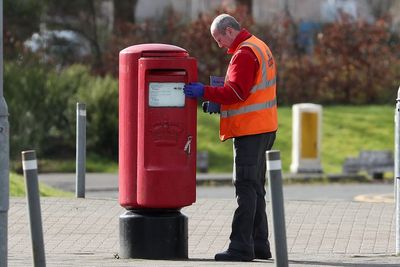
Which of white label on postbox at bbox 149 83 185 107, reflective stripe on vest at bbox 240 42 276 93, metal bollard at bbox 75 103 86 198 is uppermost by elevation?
reflective stripe on vest at bbox 240 42 276 93

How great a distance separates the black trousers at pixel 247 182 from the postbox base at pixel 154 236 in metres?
0.41

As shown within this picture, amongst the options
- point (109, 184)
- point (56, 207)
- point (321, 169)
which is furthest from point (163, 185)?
point (321, 169)

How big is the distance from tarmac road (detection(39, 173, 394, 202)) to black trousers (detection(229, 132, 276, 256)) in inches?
280

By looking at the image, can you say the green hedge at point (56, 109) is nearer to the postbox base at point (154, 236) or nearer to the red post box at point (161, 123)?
the postbox base at point (154, 236)

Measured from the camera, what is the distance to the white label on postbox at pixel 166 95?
9.78 meters

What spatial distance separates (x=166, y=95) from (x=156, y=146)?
1.27ft

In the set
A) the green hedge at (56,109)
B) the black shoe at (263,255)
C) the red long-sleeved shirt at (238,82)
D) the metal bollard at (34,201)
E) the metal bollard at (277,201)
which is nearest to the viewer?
the metal bollard at (277,201)

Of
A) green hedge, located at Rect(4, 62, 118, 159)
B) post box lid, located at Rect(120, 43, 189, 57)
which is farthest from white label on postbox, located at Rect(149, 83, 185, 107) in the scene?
green hedge, located at Rect(4, 62, 118, 159)

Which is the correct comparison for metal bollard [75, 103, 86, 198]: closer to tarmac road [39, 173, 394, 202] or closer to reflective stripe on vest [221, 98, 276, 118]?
tarmac road [39, 173, 394, 202]

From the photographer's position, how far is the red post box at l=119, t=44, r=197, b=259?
A: 9781 millimetres

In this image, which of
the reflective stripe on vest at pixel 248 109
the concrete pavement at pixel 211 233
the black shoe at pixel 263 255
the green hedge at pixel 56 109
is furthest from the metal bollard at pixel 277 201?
the green hedge at pixel 56 109

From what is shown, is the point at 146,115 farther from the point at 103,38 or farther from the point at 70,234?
the point at 103,38

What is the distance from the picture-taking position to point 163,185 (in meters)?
9.83

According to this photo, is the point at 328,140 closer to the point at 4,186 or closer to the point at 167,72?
the point at 167,72
